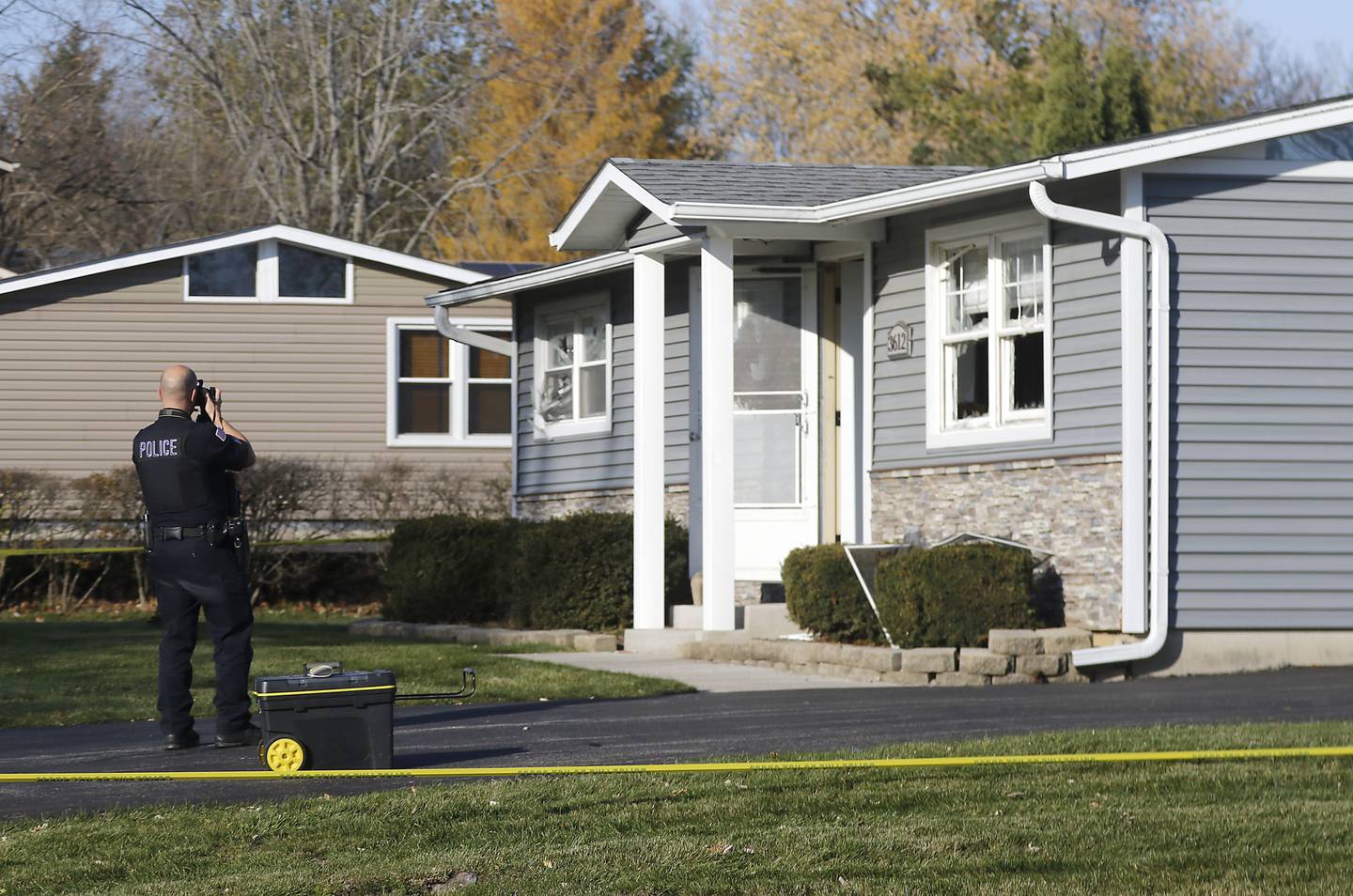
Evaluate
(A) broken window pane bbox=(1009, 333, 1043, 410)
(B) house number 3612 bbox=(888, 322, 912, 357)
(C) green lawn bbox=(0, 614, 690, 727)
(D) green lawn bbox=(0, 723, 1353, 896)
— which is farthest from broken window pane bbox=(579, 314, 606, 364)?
(D) green lawn bbox=(0, 723, 1353, 896)

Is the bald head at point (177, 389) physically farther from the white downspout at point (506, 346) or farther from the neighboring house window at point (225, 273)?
the neighboring house window at point (225, 273)

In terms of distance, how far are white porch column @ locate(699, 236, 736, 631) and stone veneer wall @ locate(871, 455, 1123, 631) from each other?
4.74 feet

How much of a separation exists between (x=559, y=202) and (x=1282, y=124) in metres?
25.9

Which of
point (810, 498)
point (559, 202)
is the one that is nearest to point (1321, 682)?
point (810, 498)

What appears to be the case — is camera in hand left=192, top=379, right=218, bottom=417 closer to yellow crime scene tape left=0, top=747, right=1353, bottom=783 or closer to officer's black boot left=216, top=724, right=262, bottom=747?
officer's black boot left=216, top=724, right=262, bottom=747

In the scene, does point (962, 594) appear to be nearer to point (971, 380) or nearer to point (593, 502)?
point (971, 380)

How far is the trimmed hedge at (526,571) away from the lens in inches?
611

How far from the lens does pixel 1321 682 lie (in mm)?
11141

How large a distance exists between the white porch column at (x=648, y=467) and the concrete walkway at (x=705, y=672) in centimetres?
66

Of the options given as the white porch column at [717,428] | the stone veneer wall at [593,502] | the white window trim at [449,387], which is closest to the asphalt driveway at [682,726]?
the white porch column at [717,428]

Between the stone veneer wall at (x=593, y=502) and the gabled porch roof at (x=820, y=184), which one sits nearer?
the gabled porch roof at (x=820, y=184)

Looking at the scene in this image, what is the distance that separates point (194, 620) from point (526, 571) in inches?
301

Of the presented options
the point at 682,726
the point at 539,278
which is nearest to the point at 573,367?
the point at 539,278

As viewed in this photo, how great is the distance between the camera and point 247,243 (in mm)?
22875
